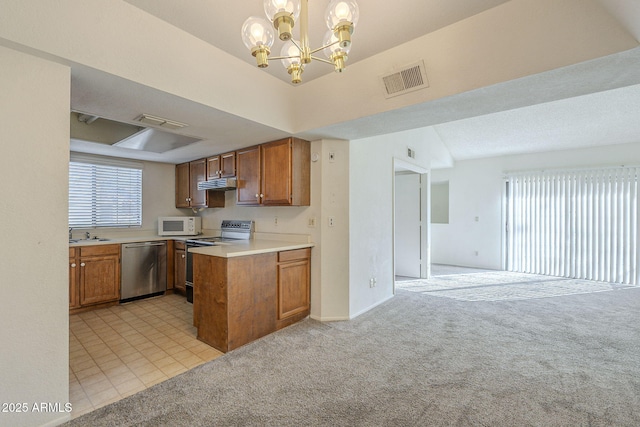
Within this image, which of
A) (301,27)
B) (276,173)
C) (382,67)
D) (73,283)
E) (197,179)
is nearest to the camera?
(301,27)

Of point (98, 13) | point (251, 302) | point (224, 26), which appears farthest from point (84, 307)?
point (224, 26)

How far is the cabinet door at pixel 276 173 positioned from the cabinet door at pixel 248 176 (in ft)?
0.36

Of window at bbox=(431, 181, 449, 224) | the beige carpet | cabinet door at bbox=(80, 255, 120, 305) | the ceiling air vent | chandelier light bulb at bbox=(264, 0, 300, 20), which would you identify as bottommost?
the beige carpet

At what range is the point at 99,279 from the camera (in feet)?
12.4

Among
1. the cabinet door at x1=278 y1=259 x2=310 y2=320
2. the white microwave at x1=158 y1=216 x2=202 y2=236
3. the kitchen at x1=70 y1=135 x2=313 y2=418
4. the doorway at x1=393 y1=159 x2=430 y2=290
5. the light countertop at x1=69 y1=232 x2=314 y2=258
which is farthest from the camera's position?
the doorway at x1=393 y1=159 x2=430 y2=290

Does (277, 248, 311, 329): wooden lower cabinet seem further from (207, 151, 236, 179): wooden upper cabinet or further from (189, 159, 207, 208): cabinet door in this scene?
(189, 159, 207, 208): cabinet door

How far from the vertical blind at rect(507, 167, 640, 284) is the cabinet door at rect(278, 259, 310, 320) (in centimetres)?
516

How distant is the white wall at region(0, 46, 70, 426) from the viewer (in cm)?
154

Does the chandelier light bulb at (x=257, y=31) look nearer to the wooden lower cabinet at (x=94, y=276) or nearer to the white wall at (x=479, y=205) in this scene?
the wooden lower cabinet at (x=94, y=276)

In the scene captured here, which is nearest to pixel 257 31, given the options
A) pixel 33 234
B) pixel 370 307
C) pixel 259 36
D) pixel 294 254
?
pixel 259 36

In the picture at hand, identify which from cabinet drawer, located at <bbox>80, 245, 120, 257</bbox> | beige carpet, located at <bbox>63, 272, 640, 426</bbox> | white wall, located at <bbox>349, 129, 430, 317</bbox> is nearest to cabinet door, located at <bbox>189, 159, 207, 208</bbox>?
cabinet drawer, located at <bbox>80, 245, 120, 257</bbox>

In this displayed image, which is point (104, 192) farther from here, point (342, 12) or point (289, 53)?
point (342, 12)

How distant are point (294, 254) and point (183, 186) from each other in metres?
2.80

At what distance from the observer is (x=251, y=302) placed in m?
2.79
